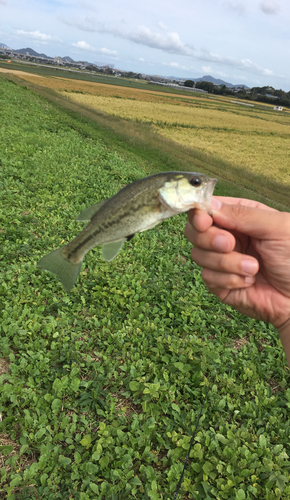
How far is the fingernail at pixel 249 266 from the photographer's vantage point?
2.31 metres

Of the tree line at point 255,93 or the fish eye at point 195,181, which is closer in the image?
Answer: the fish eye at point 195,181

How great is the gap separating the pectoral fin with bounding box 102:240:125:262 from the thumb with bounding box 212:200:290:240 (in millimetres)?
852

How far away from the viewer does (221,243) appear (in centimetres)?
224

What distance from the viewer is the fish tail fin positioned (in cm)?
179

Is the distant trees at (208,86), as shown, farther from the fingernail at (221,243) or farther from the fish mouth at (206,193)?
the fish mouth at (206,193)

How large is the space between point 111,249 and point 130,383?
124 inches

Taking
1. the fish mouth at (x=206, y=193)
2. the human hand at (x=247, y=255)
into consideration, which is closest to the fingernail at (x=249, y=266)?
the human hand at (x=247, y=255)

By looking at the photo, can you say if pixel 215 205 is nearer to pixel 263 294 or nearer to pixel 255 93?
pixel 263 294

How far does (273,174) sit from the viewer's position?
24.5m

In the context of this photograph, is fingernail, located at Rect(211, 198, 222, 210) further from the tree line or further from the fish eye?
the tree line

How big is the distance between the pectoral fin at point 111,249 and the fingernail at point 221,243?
2.77 feet

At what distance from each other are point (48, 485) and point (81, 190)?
843 centimetres

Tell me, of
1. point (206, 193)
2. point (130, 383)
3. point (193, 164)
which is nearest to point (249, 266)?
point (206, 193)

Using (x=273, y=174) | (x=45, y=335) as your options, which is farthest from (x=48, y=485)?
(x=273, y=174)
